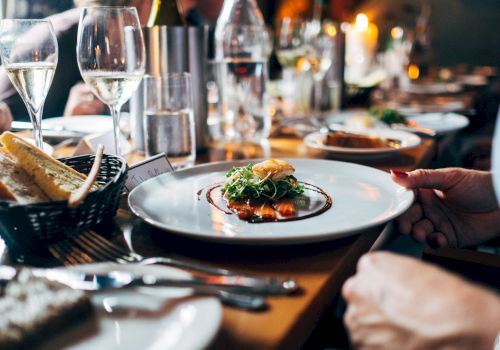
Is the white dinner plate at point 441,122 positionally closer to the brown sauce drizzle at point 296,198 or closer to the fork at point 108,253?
the brown sauce drizzle at point 296,198

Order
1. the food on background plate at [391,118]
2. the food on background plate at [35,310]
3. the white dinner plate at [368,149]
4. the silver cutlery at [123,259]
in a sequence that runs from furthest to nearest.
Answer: the food on background plate at [391,118] < the white dinner plate at [368,149] < the silver cutlery at [123,259] < the food on background plate at [35,310]

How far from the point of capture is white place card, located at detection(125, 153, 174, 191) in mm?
932

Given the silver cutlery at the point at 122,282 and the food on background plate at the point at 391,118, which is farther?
the food on background plate at the point at 391,118

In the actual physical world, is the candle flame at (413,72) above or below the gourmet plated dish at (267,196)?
above

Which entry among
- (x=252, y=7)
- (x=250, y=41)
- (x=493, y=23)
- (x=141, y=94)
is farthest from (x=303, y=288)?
(x=493, y=23)

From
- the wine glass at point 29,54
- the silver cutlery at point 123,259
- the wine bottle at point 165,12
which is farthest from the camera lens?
the wine bottle at point 165,12

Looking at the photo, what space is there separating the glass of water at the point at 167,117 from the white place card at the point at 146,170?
0.44 ft

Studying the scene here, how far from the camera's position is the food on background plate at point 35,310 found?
0.41m

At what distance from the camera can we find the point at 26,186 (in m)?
0.70

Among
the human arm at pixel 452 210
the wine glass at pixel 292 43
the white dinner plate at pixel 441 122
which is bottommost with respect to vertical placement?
the human arm at pixel 452 210

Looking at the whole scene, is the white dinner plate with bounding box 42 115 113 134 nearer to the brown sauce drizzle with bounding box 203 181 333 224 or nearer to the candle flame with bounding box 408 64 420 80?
the brown sauce drizzle with bounding box 203 181 333 224

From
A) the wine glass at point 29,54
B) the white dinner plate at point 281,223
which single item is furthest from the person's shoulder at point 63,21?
the white dinner plate at point 281,223

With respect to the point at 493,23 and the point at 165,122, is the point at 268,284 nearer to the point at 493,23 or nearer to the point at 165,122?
the point at 165,122

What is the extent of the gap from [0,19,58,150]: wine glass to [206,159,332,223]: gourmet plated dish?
0.37m
